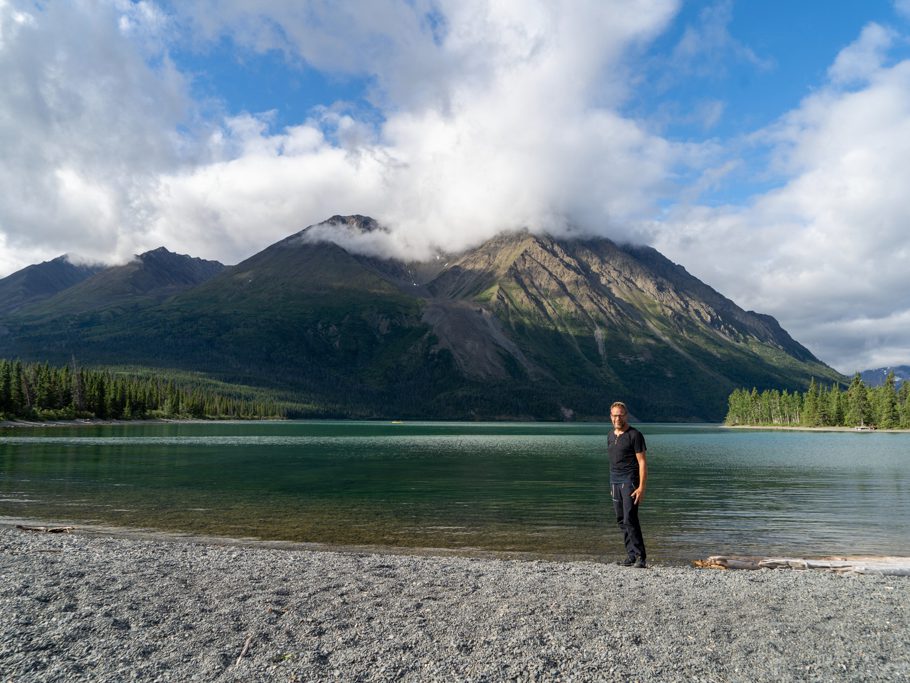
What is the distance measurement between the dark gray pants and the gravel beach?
3.60 feet

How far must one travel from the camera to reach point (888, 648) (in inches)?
466

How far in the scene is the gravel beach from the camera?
33.9 feet

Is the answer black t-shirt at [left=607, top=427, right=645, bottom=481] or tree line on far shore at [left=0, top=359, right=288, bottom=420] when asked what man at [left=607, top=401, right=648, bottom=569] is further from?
tree line on far shore at [left=0, top=359, right=288, bottom=420]

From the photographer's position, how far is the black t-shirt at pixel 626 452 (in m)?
18.7

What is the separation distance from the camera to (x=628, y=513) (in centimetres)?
1902

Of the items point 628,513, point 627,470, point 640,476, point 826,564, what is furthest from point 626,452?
point 826,564

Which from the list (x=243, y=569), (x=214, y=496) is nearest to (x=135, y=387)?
(x=214, y=496)

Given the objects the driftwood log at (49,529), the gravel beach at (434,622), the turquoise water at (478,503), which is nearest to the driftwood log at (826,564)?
the gravel beach at (434,622)

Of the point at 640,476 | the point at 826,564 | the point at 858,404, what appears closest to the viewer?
the point at 640,476

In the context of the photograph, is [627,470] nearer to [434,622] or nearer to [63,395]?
[434,622]

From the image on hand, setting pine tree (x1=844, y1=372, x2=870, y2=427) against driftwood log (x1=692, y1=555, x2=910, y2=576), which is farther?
pine tree (x1=844, y1=372, x2=870, y2=427)

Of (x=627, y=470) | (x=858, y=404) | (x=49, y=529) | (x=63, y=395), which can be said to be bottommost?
(x=49, y=529)

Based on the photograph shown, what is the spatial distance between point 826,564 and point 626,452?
30.2 feet

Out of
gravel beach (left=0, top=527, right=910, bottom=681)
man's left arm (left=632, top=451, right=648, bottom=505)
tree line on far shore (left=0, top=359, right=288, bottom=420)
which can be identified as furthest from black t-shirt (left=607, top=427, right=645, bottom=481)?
tree line on far shore (left=0, top=359, right=288, bottom=420)
